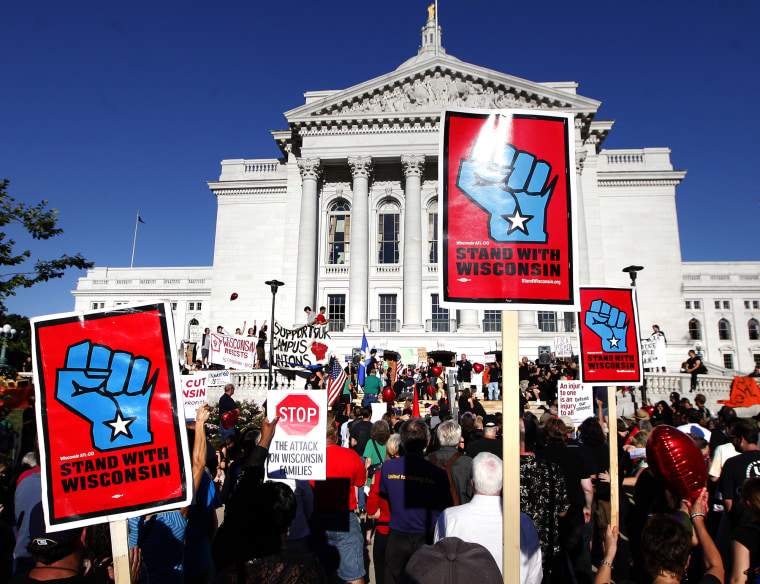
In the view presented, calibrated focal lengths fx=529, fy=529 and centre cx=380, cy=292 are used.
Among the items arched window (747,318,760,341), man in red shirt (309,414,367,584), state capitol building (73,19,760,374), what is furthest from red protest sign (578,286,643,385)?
arched window (747,318,760,341)

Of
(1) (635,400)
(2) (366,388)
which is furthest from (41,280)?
(1) (635,400)

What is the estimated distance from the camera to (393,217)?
38781 mm

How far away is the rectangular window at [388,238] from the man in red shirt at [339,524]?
32741mm

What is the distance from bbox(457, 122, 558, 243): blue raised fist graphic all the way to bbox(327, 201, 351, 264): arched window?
35.1 m

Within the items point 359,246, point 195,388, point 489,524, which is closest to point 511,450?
point 489,524

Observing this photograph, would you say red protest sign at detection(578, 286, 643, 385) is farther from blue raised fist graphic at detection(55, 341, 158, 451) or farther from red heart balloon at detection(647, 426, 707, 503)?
blue raised fist graphic at detection(55, 341, 158, 451)

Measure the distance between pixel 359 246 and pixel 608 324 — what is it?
29245 mm

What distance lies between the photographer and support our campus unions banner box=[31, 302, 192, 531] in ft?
10.3

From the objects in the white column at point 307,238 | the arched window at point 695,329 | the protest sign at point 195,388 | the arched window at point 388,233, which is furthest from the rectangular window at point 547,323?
the protest sign at point 195,388

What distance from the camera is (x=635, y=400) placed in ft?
64.4

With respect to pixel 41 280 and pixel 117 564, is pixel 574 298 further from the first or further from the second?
pixel 41 280

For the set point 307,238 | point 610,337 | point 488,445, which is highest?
point 307,238

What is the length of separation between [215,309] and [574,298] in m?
38.2

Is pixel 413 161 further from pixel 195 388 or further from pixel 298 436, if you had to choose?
pixel 298 436
